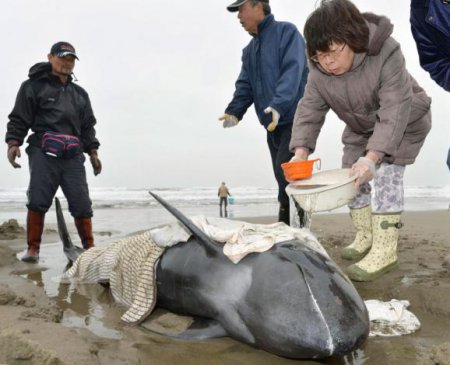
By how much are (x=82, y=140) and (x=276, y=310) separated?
4.53 meters

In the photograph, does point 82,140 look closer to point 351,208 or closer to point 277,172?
point 277,172

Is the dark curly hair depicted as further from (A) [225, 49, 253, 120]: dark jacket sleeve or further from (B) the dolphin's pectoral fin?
(A) [225, 49, 253, 120]: dark jacket sleeve

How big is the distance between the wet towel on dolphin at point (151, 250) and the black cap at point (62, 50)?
2714 mm

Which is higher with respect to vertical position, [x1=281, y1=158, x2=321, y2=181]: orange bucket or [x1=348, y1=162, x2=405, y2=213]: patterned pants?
[x1=281, y1=158, x2=321, y2=181]: orange bucket

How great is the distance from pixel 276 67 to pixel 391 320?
3217 mm

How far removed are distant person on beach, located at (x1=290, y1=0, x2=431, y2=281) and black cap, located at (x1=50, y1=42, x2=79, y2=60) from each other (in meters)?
2.95

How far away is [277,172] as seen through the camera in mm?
4988

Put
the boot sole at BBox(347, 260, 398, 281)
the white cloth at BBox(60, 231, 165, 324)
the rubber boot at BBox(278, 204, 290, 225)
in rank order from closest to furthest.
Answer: the white cloth at BBox(60, 231, 165, 324)
the boot sole at BBox(347, 260, 398, 281)
the rubber boot at BBox(278, 204, 290, 225)

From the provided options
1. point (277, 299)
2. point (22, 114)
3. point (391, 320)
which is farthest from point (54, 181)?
point (391, 320)

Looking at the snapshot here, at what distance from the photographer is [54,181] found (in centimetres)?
499

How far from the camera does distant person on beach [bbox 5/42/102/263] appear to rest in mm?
4879

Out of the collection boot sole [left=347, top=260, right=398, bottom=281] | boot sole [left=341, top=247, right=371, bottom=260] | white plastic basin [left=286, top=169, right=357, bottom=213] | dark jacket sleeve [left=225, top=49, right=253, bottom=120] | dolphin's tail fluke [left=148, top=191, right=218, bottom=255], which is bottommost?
boot sole [left=341, top=247, right=371, bottom=260]

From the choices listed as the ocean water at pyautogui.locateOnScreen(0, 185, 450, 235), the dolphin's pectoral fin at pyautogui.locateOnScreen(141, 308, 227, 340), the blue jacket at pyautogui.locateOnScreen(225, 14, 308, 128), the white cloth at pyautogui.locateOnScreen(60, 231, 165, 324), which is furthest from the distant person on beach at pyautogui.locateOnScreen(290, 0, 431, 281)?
the ocean water at pyautogui.locateOnScreen(0, 185, 450, 235)

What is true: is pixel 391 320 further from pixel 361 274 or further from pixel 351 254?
pixel 351 254
